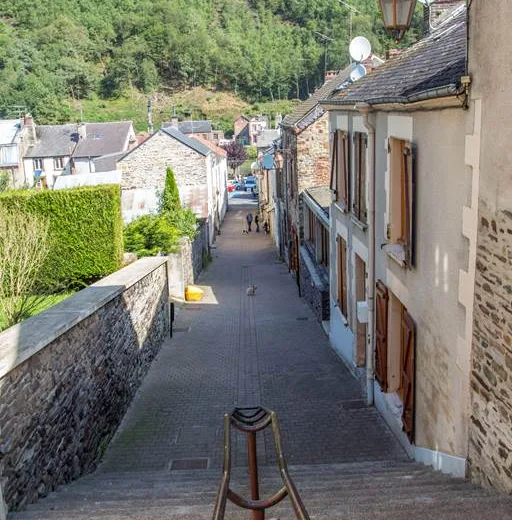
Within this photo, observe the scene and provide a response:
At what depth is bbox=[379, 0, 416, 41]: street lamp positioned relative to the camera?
627 cm

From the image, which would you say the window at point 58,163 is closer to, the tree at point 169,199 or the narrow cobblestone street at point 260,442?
the tree at point 169,199

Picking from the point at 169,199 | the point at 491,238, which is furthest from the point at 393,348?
the point at 169,199

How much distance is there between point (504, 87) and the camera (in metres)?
4.55

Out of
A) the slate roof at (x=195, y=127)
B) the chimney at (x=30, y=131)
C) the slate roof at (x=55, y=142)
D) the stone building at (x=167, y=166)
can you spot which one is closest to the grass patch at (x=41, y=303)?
the stone building at (x=167, y=166)

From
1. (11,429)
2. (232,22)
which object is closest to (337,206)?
(11,429)

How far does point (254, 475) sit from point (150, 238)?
16493mm

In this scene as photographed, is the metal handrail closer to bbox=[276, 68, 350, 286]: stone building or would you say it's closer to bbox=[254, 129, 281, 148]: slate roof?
bbox=[276, 68, 350, 286]: stone building

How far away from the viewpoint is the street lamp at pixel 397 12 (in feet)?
20.6

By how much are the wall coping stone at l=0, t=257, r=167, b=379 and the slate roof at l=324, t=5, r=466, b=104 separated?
14.9ft

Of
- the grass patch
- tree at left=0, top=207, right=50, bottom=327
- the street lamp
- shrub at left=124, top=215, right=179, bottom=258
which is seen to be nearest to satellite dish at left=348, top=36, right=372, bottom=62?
shrub at left=124, top=215, right=179, bottom=258

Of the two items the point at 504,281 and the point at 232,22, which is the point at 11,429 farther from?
the point at 232,22

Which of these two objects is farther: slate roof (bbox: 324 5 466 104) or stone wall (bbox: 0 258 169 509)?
slate roof (bbox: 324 5 466 104)

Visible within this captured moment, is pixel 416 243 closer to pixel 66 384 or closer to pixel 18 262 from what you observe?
pixel 66 384

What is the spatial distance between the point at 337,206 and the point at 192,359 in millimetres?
4494
